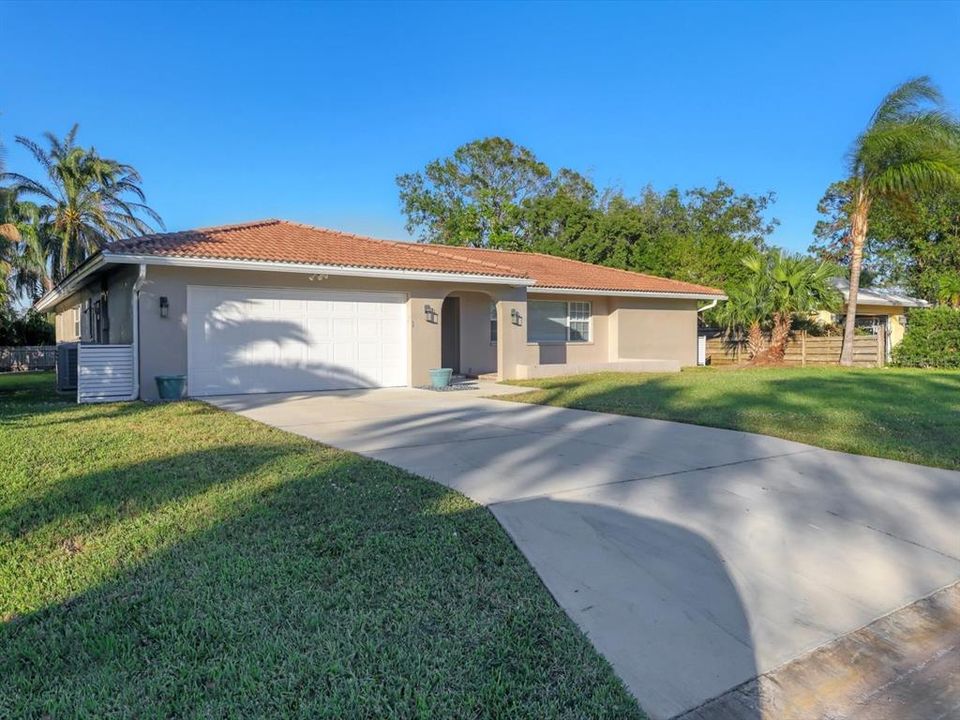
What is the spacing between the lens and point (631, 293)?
64.8 feet

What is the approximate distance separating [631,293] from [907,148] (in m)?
9.64

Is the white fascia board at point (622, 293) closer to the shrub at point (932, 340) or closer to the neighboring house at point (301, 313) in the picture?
the neighboring house at point (301, 313)

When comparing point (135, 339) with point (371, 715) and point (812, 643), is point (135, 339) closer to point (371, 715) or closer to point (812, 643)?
point (371, 715)

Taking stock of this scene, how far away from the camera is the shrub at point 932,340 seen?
789 inches

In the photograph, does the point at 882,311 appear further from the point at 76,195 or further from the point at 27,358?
the point at 27,358

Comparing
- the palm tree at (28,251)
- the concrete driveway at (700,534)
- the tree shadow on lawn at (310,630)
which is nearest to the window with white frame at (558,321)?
the concrete driveway at (700,534)

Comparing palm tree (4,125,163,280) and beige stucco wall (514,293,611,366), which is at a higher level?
palm tree (4,125,163,280)

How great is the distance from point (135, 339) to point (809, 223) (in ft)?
131

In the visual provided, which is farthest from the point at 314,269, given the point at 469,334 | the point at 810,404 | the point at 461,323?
the point at 810,404

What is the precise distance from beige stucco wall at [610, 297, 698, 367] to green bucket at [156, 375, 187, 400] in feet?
44.7

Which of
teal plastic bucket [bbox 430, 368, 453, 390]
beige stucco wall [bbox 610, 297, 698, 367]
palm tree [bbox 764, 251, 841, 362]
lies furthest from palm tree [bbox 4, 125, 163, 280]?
palm tree [bbox 764, 251, 841, 362]

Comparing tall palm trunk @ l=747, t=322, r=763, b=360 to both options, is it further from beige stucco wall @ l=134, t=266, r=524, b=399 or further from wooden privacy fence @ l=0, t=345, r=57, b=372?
wooden privacy fence @ l=0, t=345, r=57, b=372

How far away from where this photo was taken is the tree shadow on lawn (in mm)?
2375

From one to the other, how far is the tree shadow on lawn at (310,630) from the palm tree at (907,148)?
834 inches
